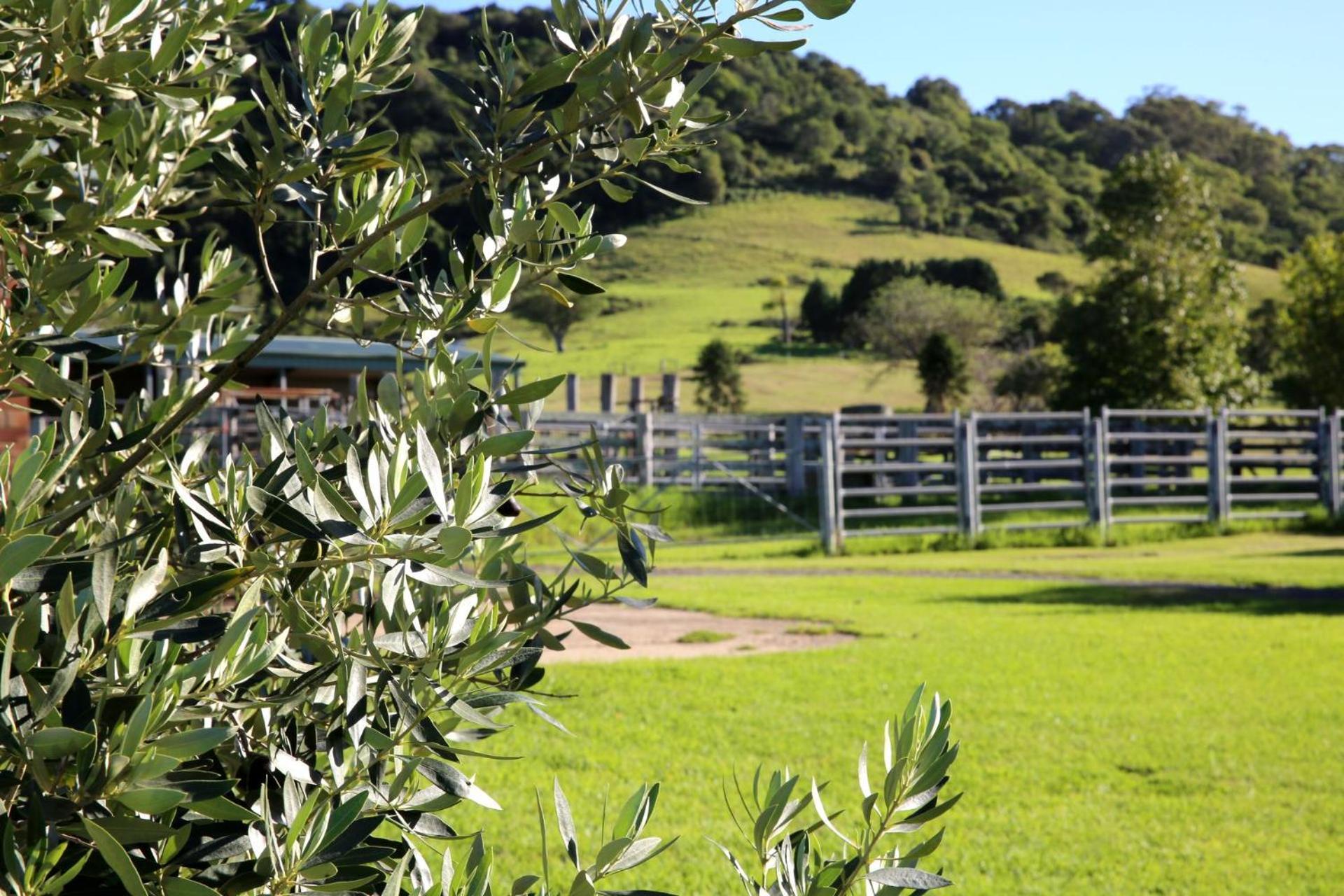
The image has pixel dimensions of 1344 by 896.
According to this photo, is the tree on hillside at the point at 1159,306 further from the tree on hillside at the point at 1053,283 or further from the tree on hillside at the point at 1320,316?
the tree on hillside at the point at 1053,283

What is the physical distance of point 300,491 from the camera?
3.36 feet

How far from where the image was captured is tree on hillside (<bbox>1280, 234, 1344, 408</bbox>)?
23750mm

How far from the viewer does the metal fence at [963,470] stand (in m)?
15.9

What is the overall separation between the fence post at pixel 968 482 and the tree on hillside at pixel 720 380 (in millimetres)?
17544

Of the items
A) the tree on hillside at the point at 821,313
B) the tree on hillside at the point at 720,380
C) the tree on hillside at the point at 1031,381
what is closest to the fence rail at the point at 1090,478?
the tree on hillside at the point at 1031,381

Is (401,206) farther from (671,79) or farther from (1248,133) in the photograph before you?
(1248,133)

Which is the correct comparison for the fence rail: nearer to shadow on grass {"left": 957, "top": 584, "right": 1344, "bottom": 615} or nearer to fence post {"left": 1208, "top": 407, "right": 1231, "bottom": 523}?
fence post {"left": 1208, "top": 407, "right": 1231, "bottom": 523}

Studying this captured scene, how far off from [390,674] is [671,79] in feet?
2.03

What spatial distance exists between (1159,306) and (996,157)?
70.9 metres

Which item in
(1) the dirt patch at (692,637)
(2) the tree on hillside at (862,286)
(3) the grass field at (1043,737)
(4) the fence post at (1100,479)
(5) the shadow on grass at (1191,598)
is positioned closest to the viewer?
(3) the grass field at (1043,737)

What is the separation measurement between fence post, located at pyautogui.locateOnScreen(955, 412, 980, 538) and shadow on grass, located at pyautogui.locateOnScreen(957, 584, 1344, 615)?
4.67m

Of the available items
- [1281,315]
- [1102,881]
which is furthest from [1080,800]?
[1281,315]

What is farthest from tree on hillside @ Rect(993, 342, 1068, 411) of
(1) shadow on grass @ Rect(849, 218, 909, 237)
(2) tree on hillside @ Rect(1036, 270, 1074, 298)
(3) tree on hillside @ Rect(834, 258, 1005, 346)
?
(1) shadow on grass @ Rect(849, 218, 909, 237)

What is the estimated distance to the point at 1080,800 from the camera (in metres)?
4.39
